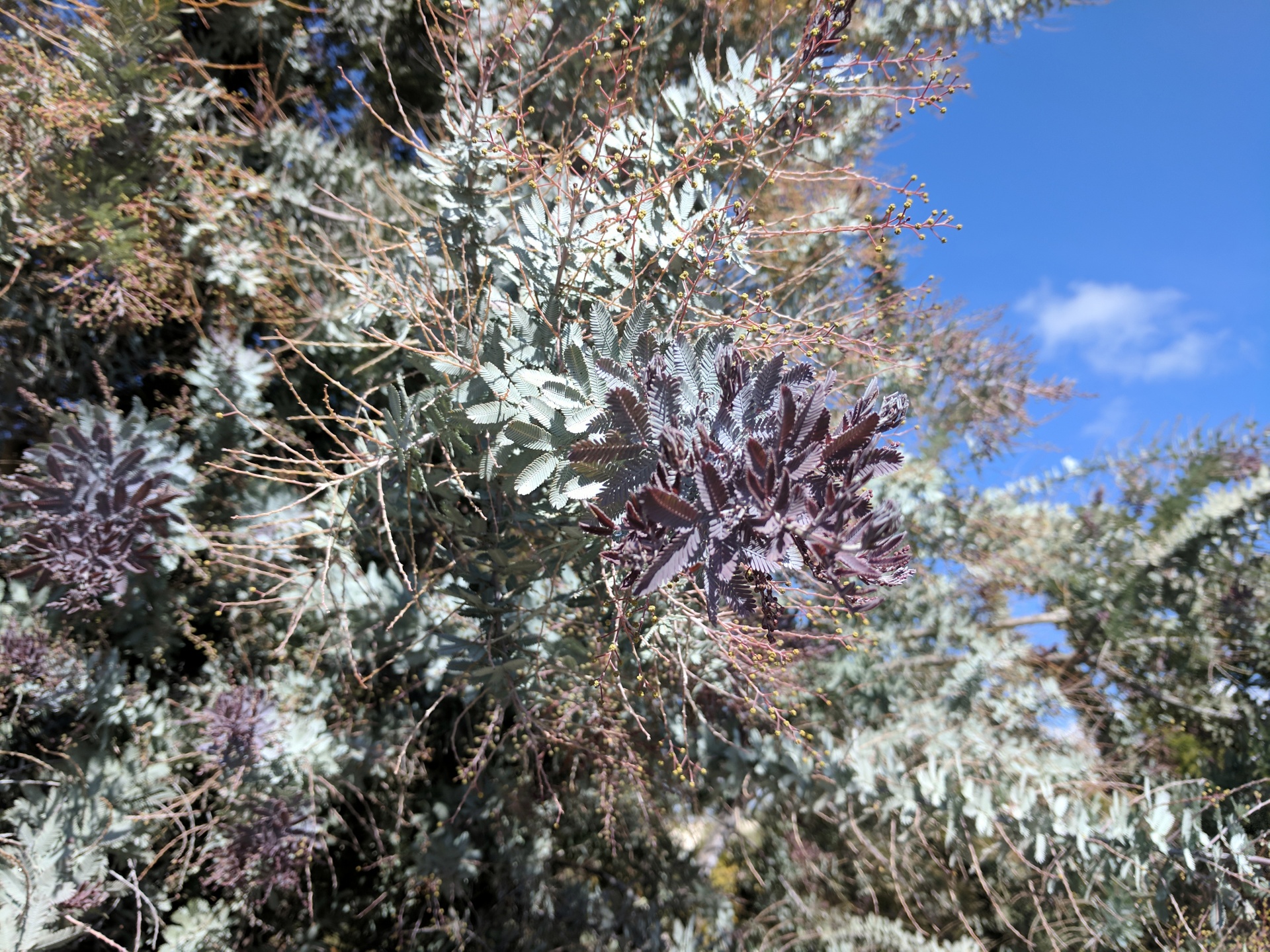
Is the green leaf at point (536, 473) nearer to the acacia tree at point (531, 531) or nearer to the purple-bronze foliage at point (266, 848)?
the acacia tree at point (531, 531)

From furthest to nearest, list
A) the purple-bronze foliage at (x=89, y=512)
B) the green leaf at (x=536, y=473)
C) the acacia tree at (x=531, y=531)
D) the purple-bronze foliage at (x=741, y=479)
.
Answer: the purple-bronze foliage at (x=89, y=512) < the acacia tree at (x=531, y=531) < the green leaf at (x=536, y=473) < the purple-bronze foliage at (x=741, y=479)

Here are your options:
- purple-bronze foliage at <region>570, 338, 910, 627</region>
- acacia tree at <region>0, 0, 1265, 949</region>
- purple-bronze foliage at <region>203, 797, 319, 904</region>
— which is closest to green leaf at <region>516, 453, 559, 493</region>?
acacia tree at <region>0, 0, 1265, 949</region>

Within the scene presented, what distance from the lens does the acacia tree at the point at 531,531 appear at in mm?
1549

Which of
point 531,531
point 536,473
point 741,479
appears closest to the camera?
point 741,479

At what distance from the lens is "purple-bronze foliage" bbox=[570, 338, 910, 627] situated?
1138 mm

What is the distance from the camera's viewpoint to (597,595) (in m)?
1.83

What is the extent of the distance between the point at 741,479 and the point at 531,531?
0.81 meters

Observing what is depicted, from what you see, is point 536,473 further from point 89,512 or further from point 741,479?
point 89,512

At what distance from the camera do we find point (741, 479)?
119 cm

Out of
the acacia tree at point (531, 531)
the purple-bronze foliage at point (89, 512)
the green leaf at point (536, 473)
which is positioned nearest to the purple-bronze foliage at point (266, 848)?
the acacia tree at point (531, 531)

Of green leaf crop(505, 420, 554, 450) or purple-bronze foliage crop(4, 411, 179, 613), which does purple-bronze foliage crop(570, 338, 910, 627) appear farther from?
purple-bronze foliage crop(4, 411, 179, 613)

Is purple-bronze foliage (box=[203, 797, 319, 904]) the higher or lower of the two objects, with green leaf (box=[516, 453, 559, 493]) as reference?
lower

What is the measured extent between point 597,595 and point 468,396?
59 cm

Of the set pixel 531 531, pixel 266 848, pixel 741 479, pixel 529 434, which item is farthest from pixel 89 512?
pixel 741 479
